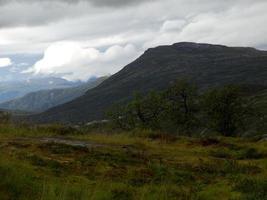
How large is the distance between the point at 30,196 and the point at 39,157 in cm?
655

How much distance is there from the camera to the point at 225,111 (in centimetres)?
7956

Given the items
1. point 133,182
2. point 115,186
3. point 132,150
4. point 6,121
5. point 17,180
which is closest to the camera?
point 17,180

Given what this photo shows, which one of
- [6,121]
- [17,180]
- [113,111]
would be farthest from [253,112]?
[17,180]

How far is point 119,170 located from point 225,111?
63.8m

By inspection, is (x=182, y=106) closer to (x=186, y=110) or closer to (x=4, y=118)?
(x=186, y=110)

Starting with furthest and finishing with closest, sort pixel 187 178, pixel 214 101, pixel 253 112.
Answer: pixel 253 112, pixel 214 101, pixel 187 178

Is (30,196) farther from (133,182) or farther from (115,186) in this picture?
(133,182)

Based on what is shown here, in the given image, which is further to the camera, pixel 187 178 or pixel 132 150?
pixel 132 150

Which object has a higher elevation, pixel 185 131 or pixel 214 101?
pixel 214 101

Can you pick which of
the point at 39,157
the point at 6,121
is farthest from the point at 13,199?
the point at 6,121

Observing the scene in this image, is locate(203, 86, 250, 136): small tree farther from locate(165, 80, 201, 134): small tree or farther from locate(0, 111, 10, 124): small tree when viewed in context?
locate(0, 111, 10, 124): small tree

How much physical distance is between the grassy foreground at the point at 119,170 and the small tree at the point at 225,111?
170ft

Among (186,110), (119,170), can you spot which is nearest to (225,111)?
(186,110)

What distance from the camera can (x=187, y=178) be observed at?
17.5 m
